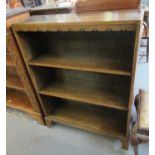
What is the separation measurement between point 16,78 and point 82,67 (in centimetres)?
110

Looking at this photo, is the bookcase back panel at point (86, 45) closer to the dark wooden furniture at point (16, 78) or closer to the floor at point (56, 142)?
the dark wooden furniture at point (16, 78)

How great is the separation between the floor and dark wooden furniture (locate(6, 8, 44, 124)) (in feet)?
0.54

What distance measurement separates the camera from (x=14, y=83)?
6.01ft

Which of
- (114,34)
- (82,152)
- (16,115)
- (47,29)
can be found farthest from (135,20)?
(16,115)

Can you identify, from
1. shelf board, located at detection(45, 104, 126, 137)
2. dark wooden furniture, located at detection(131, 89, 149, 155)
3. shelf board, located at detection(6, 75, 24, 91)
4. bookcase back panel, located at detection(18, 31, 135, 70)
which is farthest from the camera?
shelf board, located at detection(6, 75, 24, 91)

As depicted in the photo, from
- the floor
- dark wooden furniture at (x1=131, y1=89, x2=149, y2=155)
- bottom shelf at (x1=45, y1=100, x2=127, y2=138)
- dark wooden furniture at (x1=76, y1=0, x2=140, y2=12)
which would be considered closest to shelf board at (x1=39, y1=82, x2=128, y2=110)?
dark wooden furniture at (x1=131, y1=89, x2=149, y2=155)

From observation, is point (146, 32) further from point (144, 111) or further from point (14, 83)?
point (14, 83)

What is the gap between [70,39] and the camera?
4.42ft

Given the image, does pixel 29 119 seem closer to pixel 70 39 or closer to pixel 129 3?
pixel 70 39

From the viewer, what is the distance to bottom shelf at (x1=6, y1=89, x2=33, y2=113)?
1.89 meters

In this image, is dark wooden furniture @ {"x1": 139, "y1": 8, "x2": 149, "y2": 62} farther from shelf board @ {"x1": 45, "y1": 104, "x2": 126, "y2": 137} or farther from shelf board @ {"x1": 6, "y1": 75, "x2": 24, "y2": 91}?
shelf board @ {"x1": 6, "y1": 75, "x2": 24, "y2": 91}

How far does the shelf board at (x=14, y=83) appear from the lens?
1.75 m

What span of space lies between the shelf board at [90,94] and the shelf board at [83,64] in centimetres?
30

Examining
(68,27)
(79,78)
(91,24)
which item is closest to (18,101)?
(79,78)
